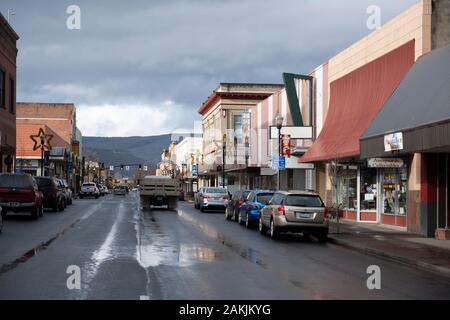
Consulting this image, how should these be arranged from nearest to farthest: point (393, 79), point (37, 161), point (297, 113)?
point (393, 79), point (297, 113), point (37, 161)

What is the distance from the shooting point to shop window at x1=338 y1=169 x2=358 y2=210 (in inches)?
1204

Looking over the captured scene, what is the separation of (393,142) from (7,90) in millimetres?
35505

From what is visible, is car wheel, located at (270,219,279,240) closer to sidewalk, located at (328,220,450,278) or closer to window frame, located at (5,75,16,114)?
sidewalk, located at (328,220,450,278)

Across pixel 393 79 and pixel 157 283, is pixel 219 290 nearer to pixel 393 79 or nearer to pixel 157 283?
pixel 157 283

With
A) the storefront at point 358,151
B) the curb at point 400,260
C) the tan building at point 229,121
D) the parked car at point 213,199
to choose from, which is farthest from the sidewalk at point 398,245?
the tan building at point 229,121

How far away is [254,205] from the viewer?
26.6 meters

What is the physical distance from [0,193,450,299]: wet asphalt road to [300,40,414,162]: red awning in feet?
24.1

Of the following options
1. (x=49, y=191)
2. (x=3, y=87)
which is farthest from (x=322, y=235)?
(x=3, y=87)

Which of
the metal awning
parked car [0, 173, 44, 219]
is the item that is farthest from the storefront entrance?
parked car [0, 173, 44, 219]

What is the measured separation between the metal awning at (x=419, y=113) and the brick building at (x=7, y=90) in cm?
2913

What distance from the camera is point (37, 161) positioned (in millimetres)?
72938

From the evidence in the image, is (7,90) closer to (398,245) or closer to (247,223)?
(247,223)
